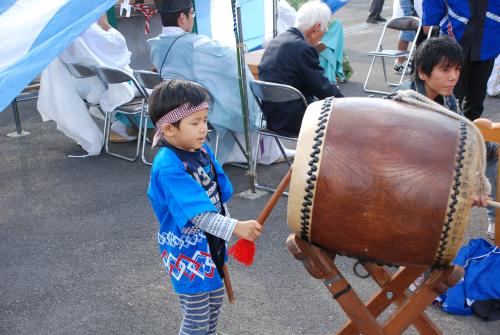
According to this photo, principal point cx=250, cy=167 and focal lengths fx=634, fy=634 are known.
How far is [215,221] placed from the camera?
2057 mm

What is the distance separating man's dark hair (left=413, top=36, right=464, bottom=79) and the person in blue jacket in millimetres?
1524

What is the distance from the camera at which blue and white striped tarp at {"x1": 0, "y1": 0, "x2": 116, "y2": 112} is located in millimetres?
2873

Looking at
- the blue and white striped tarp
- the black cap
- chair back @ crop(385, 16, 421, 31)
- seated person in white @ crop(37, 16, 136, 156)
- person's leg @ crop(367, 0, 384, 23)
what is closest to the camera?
the blue and white striped tarp

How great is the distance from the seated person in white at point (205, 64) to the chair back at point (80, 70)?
0.69 metres

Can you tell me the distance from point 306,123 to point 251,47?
4775 mm

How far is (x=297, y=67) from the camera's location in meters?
4.08

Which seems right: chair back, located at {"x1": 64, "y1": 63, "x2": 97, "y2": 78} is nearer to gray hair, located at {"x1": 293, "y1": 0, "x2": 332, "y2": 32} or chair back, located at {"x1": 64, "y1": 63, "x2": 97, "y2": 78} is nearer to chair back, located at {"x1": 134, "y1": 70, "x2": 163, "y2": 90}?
chair back, located at {"x1": 134, "y1": 70, "x2": 163, "y2": 90}

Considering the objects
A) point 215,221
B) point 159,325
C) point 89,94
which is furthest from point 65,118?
point 215,221

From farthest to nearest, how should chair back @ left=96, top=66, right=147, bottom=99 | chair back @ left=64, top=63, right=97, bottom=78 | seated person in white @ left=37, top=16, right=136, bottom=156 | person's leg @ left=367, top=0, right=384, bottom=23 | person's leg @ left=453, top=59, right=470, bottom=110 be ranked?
person's leg @ left=367, top=0, right=384, bottom=23 < seated person in white @ left=37, top=16, right=136, bottom=156 < chair back @ left=64, top=63, right=97, bottom=78 < chair back @ left=96, top=66, right=147, bottom=99 < person's leg @ left=453, top=59, right=470, bottom=110

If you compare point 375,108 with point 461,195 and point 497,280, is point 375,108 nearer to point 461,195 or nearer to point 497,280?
point 461,195

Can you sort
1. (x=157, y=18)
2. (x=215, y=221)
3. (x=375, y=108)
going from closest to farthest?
(x=375, y=108) → (x=215, y=221) → (x=157, y=18)

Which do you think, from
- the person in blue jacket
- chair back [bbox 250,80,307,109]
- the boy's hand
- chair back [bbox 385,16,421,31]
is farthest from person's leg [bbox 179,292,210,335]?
chair back [bbox 385,16,421,31]

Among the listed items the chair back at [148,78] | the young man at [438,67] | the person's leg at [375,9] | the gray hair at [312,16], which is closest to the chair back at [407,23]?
the gray hair at [312,16]

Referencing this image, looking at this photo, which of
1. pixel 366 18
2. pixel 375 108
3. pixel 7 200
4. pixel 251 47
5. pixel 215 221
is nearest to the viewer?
pixel 375 108
